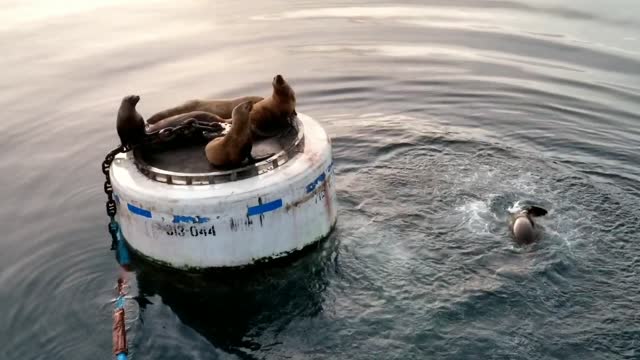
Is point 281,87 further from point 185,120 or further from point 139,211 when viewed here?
point 139,211

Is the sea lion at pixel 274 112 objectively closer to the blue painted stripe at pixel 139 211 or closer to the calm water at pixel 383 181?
the calm water at pixel 383 181

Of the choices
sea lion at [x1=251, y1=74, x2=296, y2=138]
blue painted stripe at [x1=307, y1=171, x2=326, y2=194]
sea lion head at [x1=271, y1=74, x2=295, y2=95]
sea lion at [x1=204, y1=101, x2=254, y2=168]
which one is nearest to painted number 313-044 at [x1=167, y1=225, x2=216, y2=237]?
sea lion at [x1=204, y1=101, x2=254, y2=168]

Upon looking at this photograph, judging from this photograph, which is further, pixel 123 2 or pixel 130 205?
pixel 123 2

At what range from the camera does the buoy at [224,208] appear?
28.4 ft

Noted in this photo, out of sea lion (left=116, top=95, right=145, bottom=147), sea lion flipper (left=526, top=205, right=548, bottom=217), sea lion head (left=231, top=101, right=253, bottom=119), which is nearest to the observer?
sea lion head (left=231, top=101, right=253, bottom=119)

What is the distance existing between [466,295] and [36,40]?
1877cm

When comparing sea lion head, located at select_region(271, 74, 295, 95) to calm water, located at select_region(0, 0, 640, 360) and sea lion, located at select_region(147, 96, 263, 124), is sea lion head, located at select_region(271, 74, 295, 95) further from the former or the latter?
calm water, located at select_region(0, 0, 640, 360)

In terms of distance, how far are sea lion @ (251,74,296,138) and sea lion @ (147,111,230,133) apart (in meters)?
0.54

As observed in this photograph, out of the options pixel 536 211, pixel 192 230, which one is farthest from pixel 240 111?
pixel 536 211

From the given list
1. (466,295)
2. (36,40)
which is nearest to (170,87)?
(36,40)

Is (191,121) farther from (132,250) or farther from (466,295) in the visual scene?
(466,295)

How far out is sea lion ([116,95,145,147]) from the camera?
984cm

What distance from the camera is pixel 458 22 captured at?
2198 centimetres

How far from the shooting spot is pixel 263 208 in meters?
8.75
